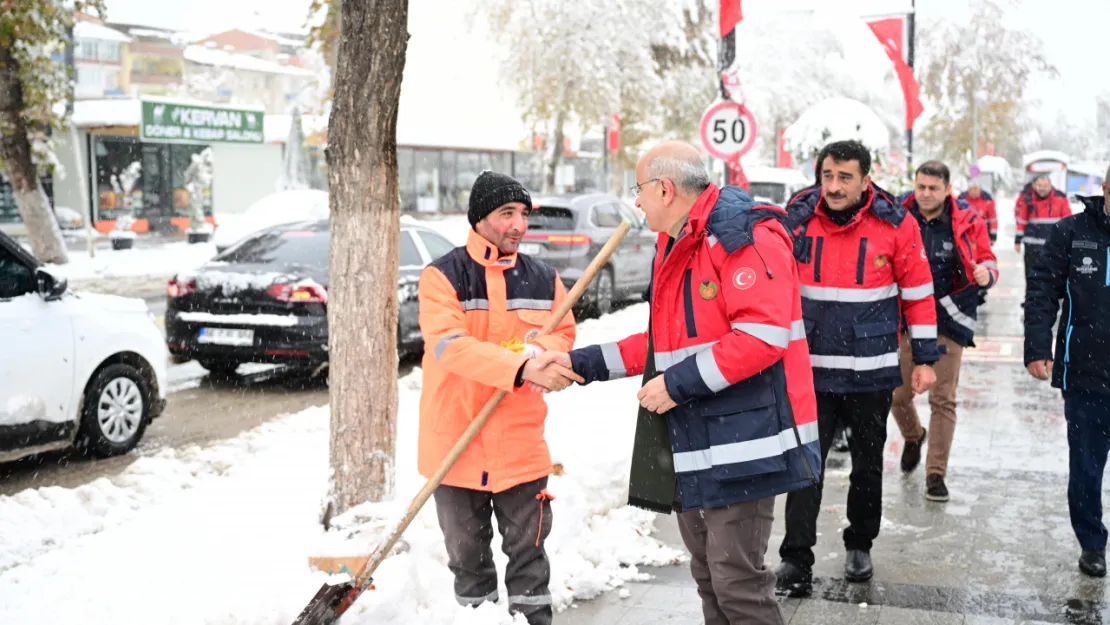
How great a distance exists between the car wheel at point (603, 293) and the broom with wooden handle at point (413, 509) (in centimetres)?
1137

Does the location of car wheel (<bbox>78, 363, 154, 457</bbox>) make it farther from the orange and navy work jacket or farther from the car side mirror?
the orange and navy work jacket

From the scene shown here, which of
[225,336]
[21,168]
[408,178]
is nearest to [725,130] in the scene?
[225,336]

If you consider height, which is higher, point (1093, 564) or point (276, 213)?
point (276, 213)

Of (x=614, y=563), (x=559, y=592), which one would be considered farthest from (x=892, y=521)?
(x=559, y=592)

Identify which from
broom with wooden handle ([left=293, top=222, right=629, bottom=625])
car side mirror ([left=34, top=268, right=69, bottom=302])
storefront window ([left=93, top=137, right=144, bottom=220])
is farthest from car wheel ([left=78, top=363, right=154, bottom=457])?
storefront window ([left=93, top=137, right=144, bottom=220])

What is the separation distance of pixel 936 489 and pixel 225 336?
647 centimetres

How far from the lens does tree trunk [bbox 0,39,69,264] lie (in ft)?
66.1

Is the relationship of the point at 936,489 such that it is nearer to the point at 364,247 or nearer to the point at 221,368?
the point at 364,247

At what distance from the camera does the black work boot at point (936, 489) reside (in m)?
6.13

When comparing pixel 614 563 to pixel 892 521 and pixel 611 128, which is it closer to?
pixel 892 521

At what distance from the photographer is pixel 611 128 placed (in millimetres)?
Answer: 34344

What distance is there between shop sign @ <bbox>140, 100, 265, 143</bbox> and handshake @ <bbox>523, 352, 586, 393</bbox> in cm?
2458

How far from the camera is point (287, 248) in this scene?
10.6 metres

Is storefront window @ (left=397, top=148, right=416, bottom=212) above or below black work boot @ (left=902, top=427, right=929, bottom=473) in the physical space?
above
